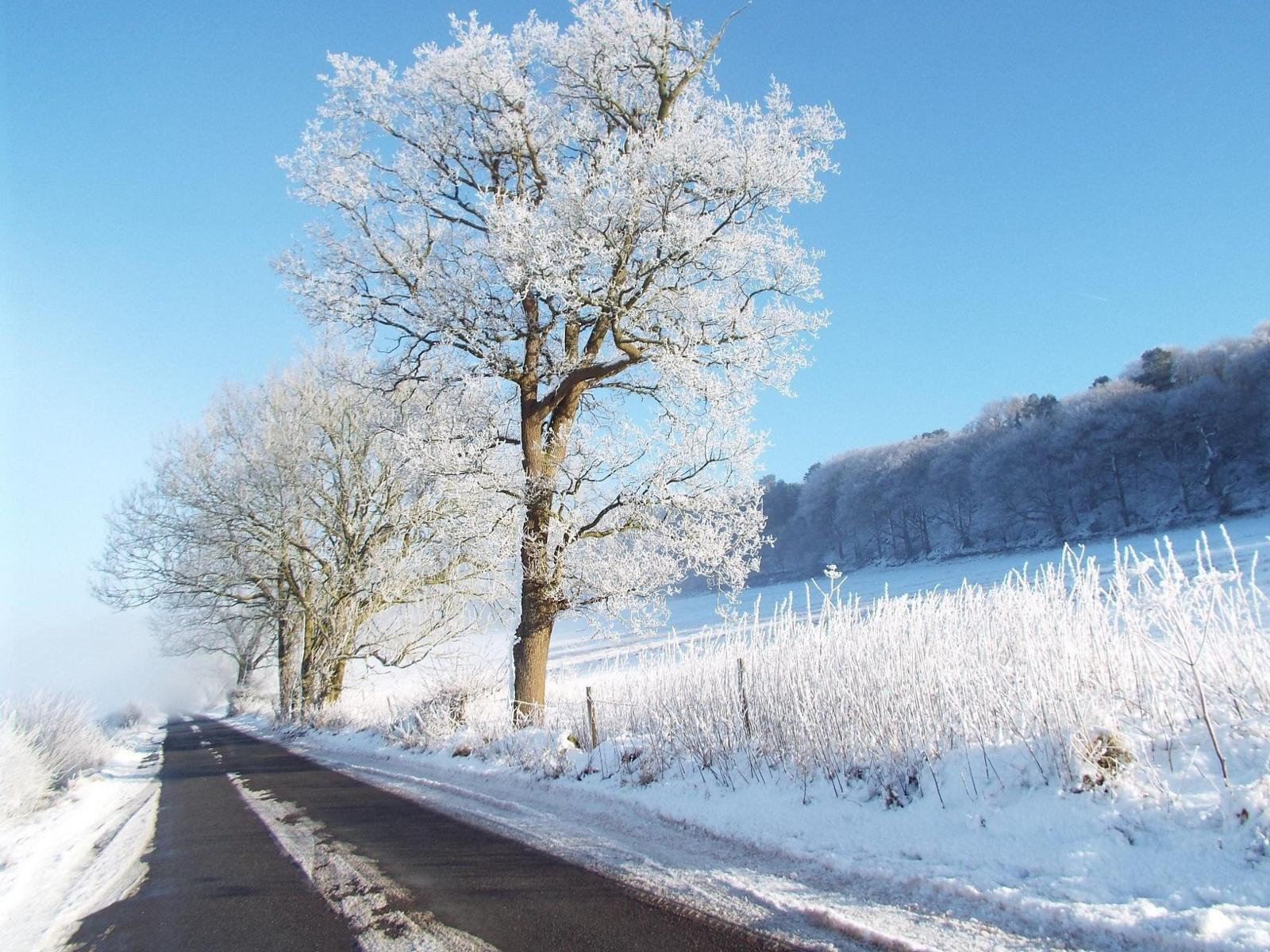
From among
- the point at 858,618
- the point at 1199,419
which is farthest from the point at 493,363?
the point at 1199,419

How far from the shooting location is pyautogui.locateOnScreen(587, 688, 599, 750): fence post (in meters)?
8.05

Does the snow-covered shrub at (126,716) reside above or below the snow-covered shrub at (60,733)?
below

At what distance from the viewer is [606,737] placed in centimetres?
817

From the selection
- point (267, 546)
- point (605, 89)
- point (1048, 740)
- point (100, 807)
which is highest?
point (605, 89)

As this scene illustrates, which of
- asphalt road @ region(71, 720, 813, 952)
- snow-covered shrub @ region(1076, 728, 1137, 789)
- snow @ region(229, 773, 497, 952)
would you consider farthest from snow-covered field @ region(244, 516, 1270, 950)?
snow @ region(229, 773, 497, 952)

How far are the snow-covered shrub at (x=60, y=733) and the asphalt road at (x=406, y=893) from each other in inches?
356

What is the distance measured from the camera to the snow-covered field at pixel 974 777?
9.51ft

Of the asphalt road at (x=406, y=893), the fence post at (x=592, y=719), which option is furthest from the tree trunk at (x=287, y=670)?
the fence post at (x=592, y=719)

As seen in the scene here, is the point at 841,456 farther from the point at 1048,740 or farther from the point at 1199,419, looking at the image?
the point at 1048,740

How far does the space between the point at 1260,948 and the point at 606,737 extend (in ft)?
21.7

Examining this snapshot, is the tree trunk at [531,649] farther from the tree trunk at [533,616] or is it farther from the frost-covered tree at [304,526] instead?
the frost-covered tree at [304,526]

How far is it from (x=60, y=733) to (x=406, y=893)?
642 inches

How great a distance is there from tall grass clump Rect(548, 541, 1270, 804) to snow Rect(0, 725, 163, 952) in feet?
14.3

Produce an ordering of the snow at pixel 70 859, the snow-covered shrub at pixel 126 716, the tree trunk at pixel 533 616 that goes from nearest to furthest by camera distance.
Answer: the snow at pixel 70 859 < the tree trunk at pixel 533 616 < the snow-covered shrub at pixel 126 716
